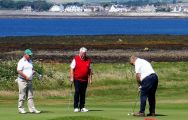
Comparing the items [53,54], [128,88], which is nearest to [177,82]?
[128,88]

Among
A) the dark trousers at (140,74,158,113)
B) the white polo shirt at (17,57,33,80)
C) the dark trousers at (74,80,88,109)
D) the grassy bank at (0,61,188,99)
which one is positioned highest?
the white polo shirt at (17,57,33,80)

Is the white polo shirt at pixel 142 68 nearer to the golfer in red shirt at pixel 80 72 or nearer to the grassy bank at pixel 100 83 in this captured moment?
the golfer in red shirt at pixel 80 72

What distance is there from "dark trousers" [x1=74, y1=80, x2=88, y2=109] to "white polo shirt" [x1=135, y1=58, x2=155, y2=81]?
2.31 metres

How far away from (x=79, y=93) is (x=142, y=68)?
2.74 meters

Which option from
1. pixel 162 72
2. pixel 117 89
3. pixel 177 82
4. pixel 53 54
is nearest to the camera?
pixel 117 89

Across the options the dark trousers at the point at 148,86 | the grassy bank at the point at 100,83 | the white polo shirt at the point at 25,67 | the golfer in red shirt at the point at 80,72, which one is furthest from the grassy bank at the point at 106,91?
the white polo shirt at the point at 25,67

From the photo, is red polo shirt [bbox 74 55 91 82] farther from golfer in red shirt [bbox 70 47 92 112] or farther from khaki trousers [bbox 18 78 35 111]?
khaki trousers [bbox 18 78 35 111]

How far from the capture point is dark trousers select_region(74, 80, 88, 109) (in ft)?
78.1

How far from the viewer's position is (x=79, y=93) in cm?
2405

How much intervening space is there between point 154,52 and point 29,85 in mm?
59159

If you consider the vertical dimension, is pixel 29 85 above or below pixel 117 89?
above

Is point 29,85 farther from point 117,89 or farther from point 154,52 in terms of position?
point 154,52

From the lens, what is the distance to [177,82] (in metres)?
43.5

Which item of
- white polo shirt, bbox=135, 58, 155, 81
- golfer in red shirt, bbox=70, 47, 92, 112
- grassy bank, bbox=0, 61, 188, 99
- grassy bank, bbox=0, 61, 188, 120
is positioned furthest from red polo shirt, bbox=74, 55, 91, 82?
grassy bank, bbox=0, 61, 188, 99
